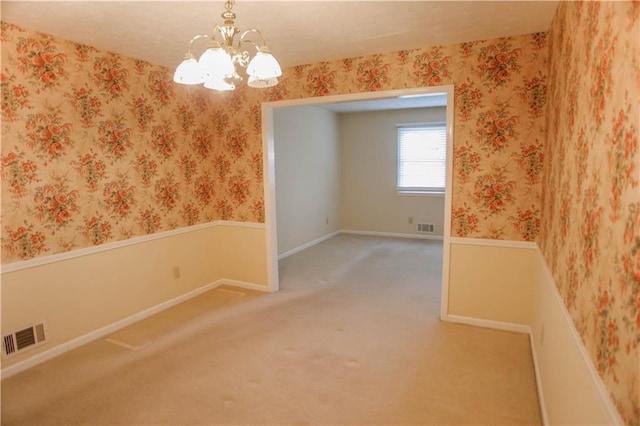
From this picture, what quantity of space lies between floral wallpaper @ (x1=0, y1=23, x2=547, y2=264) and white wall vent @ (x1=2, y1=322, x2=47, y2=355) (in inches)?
20.4

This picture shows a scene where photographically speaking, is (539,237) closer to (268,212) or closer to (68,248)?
(268,212)

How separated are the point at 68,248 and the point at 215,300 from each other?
1.50m

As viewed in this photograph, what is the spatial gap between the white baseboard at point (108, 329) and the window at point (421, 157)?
3.97 meters

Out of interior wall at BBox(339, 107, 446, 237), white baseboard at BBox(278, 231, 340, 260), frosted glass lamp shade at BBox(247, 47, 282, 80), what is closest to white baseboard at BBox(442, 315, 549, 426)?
frosted glass lamp shade at BBox(247, 47, 282, 80)

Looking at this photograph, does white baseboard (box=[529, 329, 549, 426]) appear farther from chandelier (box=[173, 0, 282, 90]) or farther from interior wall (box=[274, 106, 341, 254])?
interior wall (box=[274, 106, 341, 254])

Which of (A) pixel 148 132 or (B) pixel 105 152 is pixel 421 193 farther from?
(B) pixel 105 152

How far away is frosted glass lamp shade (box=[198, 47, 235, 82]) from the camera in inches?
66.1

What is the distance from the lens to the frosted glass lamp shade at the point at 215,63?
5.50ft

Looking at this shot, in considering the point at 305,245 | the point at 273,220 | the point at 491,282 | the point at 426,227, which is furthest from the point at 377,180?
the point at 491,282

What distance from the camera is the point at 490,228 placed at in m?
3.20

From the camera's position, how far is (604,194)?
113 centimetres

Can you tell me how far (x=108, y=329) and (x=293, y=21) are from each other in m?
2.87

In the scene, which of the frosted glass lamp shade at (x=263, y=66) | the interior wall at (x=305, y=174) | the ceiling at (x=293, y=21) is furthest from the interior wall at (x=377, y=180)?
the frosted glass lamp shade at (x=263, y=66)

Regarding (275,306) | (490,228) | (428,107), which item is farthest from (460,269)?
(428,107)
